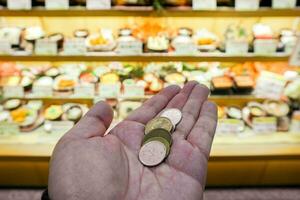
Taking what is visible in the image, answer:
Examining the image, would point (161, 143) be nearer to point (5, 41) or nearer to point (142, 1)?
point (142, 1)

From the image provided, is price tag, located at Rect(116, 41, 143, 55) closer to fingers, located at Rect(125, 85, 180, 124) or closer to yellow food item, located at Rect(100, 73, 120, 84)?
yellow food item, located at Rect(100, 73, 120, 84)

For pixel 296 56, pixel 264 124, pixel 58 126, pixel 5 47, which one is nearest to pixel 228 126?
pixel 264 124

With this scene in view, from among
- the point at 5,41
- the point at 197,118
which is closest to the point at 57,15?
the point at 5,41

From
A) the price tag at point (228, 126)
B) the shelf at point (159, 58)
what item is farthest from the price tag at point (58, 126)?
the price tag at point (228, 126)

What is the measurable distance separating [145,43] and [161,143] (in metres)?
1.85

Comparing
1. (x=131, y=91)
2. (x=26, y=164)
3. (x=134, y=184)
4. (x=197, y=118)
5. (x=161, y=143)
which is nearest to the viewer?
(x=134, y=184)

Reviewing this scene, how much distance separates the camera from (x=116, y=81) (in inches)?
126

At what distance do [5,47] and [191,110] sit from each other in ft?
6.72

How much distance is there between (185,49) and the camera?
3.08 m

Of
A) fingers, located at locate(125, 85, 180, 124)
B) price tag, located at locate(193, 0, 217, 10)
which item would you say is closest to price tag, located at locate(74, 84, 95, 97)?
price tag, located at locate(193, 0, 217, 10)

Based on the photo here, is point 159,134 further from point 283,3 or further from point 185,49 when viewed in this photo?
point 283,3

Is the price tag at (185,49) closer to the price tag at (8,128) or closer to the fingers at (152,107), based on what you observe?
the fingers at (152,107)

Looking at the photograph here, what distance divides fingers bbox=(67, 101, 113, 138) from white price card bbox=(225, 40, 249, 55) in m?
1.83

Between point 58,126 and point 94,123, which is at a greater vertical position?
point 94,123
